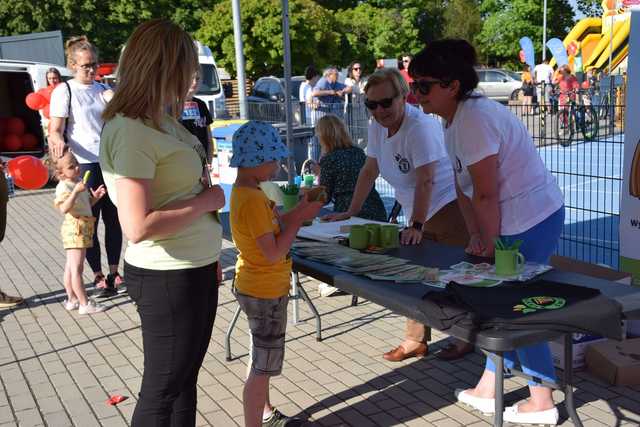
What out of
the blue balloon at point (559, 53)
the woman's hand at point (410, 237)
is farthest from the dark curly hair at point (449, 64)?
the blue balloon at point (559, 53)

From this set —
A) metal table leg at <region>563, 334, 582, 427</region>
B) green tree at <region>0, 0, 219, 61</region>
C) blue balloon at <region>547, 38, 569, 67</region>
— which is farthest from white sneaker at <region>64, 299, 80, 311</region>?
green tree at <region>0, 0, 219, 61</region>

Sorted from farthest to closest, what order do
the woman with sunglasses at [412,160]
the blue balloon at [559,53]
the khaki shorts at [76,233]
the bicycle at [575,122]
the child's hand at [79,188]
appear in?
1. the blue balloon at [559,53]
2. the bicycle at [575,122]
3. the khaki shorts at [76,233]
4. the child's hand at [79,188]
5. the woman with sunglasses at [412,160]

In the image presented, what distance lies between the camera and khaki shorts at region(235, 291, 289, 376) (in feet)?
10.3

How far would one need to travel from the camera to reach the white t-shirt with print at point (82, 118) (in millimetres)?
5723

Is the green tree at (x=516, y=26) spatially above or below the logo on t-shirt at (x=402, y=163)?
above

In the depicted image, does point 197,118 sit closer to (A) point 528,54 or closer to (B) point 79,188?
(B) point 79,188

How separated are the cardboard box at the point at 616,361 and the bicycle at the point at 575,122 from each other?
244 cm

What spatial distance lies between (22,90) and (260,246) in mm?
12050

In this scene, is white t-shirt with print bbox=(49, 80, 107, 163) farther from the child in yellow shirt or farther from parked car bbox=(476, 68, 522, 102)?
parked car bbox=(476, 68, 522, 102)

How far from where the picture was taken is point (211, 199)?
8.09 feet

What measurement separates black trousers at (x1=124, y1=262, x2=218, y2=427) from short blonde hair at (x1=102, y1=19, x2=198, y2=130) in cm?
53

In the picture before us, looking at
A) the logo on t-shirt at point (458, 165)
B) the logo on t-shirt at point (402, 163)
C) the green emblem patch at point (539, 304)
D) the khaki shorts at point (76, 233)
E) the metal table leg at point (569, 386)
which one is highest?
the logo on t-shirt at point (458, 165)

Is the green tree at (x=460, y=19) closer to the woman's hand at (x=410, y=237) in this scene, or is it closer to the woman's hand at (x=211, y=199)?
the woman's hand at (x=410, y=237)

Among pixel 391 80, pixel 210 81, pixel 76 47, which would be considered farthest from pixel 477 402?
pixel 210 81
